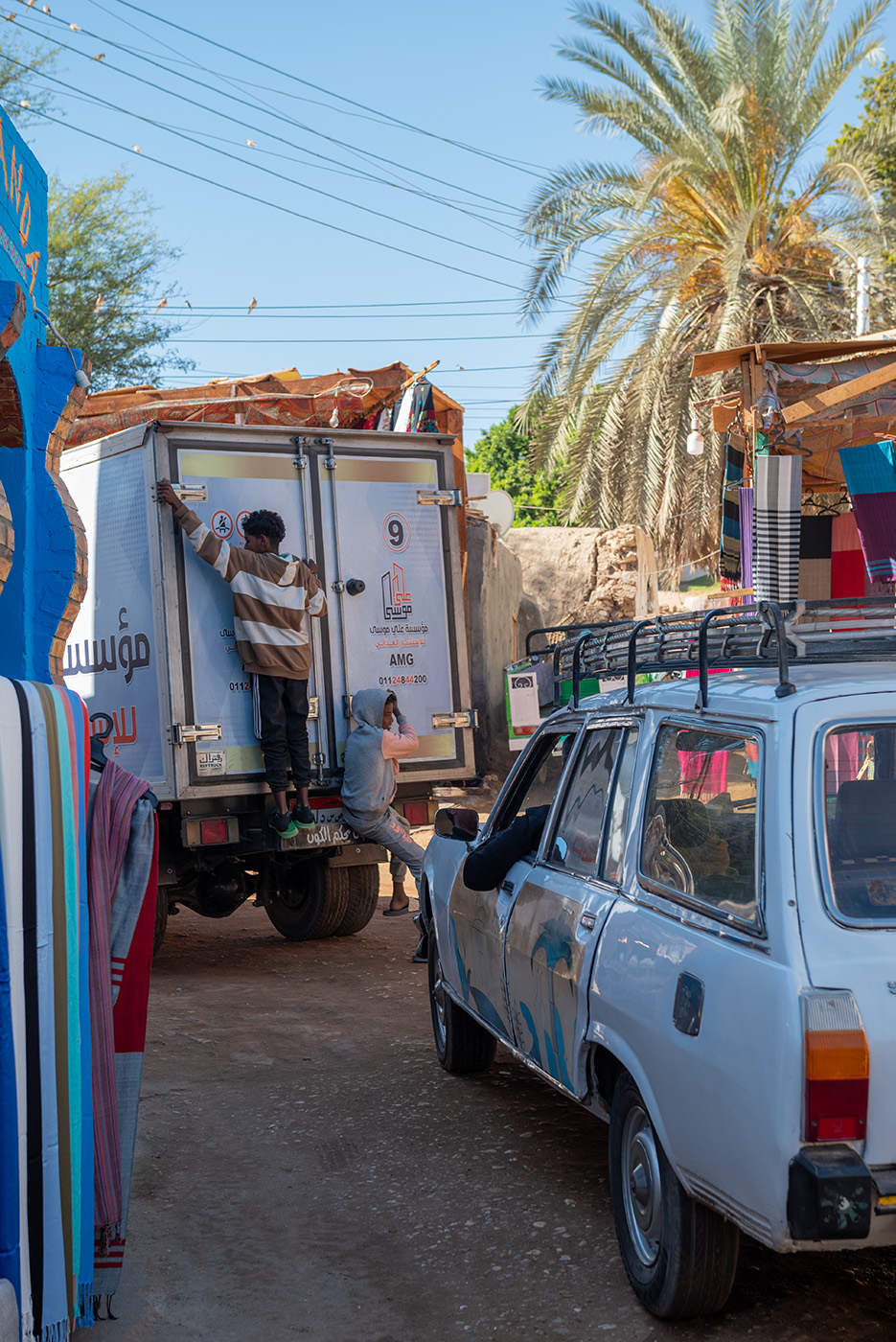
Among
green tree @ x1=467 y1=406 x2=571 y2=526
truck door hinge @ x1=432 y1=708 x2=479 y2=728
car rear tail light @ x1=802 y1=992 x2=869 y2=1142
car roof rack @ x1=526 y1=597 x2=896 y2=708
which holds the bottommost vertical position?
car rear tail light @ x1=802 y1=992 x2=869 y2=1142

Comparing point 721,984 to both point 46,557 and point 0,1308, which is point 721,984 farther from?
point 46,557

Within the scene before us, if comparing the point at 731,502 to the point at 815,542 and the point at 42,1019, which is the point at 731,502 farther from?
the point at 42,1019

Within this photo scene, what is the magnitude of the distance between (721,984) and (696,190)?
15394mm

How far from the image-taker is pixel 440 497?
880 centimetres

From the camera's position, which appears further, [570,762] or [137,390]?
[137,390]

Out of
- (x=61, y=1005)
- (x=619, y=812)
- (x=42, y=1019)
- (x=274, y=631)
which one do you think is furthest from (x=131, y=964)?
(x=274, y=631)

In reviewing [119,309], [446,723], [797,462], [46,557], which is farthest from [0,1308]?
[119,309]

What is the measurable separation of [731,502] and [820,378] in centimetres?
146

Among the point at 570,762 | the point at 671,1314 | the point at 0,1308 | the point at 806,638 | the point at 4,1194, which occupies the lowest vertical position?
the point at 671,1314

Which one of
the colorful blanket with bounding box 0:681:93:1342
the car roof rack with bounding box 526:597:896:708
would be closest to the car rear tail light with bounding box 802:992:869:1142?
the car roof rack with bounding box 526:597:896:708

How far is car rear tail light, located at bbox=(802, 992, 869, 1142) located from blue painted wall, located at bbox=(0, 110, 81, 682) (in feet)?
14.5

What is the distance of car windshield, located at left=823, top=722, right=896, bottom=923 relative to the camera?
9.72 ft

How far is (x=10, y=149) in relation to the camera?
6.30 meters

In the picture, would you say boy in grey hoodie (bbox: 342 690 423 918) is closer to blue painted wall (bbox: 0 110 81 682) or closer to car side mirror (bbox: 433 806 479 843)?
blue painted wall (bbox: 0 110 81 682)
